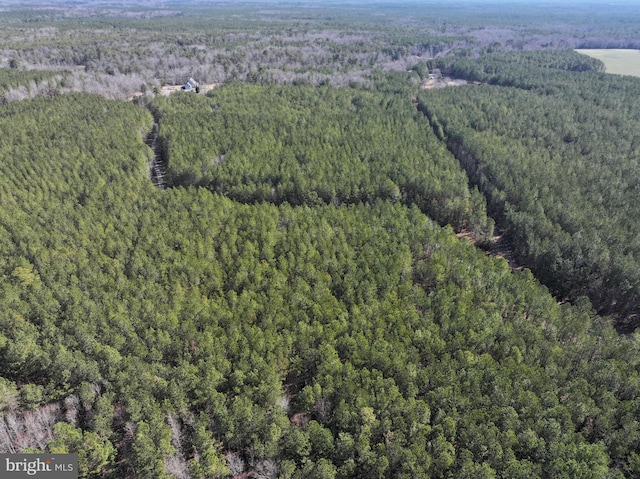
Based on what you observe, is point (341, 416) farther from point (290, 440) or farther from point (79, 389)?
point (79, 389)

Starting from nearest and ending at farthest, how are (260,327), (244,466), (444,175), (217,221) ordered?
(244,466) → (260,327) → (217,221) → (444,175)

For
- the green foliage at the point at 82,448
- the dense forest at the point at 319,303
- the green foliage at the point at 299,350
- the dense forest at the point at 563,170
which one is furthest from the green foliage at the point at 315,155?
the green foliage at the point at 82,448

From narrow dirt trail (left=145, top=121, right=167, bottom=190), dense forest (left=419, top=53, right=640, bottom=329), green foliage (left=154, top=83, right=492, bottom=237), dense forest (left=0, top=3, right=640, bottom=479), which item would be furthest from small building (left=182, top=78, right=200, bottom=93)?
dense forest (left=419, top=53, right=640, bottom=329)

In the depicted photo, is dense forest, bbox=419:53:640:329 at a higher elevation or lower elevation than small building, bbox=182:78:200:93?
lower

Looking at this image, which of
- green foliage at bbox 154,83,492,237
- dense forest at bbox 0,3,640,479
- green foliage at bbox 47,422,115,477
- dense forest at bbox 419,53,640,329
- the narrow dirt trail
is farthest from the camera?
the narrow dirt trail

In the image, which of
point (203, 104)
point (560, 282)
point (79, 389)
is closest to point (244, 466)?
point (79, 389)

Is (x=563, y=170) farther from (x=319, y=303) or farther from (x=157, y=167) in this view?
(x=157, y=167)

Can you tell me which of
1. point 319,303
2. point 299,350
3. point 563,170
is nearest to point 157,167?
point 319,303

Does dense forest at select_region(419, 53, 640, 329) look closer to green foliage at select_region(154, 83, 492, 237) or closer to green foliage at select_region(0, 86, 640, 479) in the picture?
green foliage at select_region(154, 83, 492, 237)
